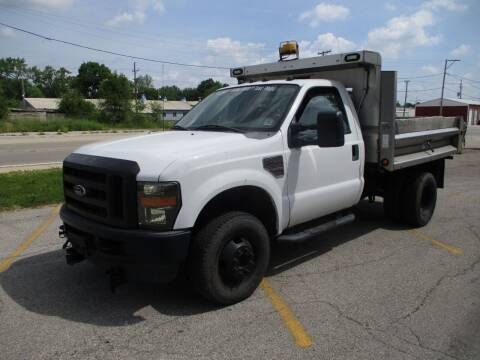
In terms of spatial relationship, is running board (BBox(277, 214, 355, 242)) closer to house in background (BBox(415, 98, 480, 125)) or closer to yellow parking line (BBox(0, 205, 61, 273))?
yellow parking line (BBox(0, 205, 61, 273))

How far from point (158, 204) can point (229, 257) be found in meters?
0.85

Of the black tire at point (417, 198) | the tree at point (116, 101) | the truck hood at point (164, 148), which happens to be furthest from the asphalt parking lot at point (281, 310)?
the tree at point (116, 101)

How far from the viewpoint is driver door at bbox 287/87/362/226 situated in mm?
4363

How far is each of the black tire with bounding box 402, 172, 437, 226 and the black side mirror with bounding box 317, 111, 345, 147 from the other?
8.97 ft

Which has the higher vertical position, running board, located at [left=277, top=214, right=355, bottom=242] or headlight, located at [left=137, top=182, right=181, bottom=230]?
headlight, located at [left=137, top=182, right=181, bottom=230]

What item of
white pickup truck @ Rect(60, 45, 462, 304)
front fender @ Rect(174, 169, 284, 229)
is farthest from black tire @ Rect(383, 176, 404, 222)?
front fender @ Rect(174, 169, 284, 229)

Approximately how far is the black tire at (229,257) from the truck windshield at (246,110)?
0.96 meters

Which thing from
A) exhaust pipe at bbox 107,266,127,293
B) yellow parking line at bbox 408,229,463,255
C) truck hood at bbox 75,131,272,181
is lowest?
yellow parking line at bbox 408,229,463,255

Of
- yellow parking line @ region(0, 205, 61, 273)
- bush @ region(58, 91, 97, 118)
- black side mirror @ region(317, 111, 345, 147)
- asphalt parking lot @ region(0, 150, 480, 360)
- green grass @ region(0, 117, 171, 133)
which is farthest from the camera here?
bush @ region(58, 91, 97, 118)

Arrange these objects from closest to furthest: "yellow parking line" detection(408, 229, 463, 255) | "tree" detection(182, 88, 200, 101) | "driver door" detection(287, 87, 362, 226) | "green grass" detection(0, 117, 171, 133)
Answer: "driver door" detection(287, 87, 362, 226) < "yellow parking line" detection(408, 229, 463, 255) < "green grass" detection(0, 117, 171, 133) < "tree" detection(182, 88, 200, 101)

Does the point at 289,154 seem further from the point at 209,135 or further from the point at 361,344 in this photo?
the point at 361,344

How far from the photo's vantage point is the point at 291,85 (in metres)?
4.60

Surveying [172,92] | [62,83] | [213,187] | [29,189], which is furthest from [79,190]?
[172,92]

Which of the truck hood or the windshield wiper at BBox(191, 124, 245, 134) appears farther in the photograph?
the windshield wiper at BBox(191, 124, 245, 134)
